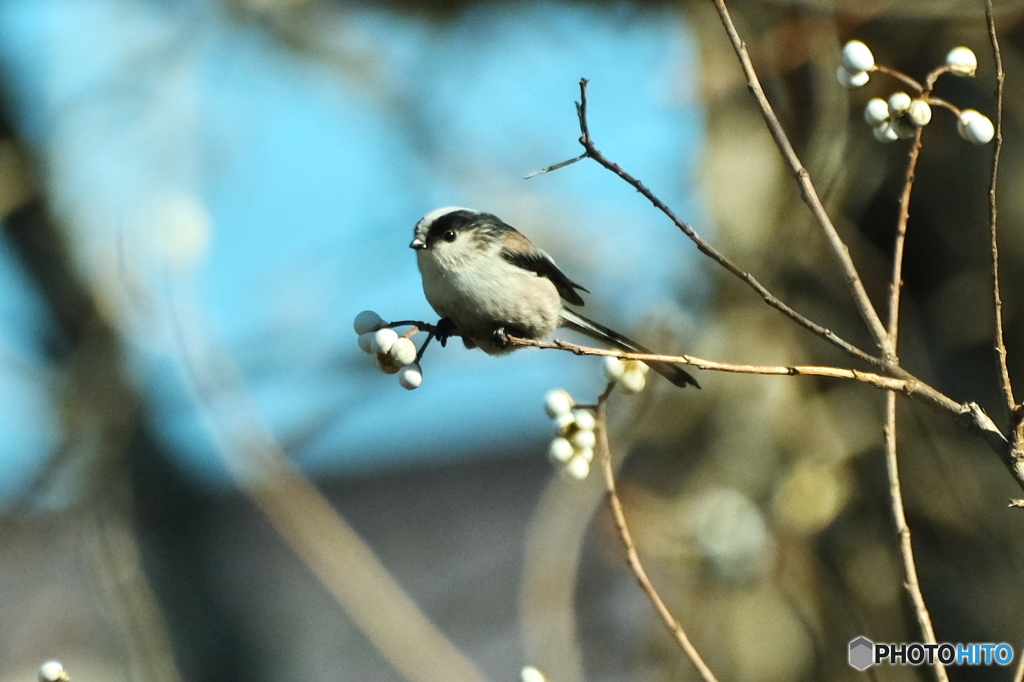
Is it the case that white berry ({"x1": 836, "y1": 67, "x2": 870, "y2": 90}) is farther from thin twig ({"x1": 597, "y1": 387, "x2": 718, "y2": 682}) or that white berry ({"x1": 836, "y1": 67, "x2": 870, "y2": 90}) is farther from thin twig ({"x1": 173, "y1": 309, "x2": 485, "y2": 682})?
thin twig ({"x1": 173, "y1": 309, "x2": 485, "y2": 682})

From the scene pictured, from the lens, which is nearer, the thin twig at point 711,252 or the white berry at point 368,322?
the thin twig at point 711,252

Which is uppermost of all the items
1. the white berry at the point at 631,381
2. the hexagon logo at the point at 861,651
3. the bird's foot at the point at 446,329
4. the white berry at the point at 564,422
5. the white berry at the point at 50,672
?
the bird's foot at the point at 446,329

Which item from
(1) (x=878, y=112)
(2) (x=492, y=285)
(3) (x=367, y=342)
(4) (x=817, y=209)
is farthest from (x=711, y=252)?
Answer: (2) (x=492, y=285)

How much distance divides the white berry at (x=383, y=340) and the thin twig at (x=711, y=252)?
1.63 ft

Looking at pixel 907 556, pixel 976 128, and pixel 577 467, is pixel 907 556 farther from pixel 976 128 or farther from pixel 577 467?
pixel 976 128

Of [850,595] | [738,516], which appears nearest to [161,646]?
[738,516]

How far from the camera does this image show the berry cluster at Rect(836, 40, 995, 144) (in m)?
1.42

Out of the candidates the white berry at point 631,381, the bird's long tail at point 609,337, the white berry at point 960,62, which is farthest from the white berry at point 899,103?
the bird's long tail at point 609,337

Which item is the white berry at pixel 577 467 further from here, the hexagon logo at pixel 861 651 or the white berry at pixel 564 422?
the hexagon logo at pixel 861 651

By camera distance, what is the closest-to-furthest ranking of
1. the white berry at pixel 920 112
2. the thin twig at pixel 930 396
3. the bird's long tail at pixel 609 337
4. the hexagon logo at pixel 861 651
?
the thin twig at pixel 930 396 → the white berry at pixel 920 112 → the hexagon logo at pixel 861 651 → the bird's long tail at pixel 609 337

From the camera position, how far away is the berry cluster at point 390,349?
166 cm

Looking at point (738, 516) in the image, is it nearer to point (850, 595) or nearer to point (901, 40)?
point (850, 595)

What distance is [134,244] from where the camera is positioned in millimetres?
3820

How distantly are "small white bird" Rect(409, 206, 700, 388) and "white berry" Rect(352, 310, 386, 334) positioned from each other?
1.44 ft
